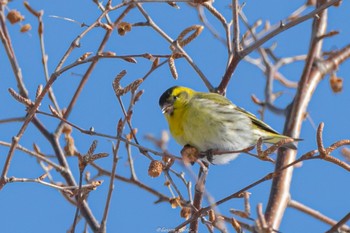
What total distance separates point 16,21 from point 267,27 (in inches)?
116

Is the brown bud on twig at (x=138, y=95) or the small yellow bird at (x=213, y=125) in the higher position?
the small yellow bird at (x=213, y=125)

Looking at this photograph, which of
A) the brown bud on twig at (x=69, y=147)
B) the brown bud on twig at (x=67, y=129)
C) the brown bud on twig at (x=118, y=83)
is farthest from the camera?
the brown bud on twig at (x=67, y=129)

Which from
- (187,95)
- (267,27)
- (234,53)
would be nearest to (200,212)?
(234,53)

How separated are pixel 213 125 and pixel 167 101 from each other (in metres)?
0.51

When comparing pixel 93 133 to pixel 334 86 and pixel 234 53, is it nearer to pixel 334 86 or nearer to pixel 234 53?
pixel 234 53

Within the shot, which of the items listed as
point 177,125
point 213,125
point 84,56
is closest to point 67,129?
point 177,125

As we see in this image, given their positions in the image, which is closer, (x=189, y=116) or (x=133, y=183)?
(x=133, y=183)

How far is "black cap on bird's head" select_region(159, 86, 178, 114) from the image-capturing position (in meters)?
4.52

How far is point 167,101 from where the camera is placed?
15.3ft

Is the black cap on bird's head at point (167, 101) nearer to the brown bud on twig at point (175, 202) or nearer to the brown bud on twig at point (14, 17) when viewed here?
the brown bud on twig at point (14, 17)

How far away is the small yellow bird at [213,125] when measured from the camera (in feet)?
13.9

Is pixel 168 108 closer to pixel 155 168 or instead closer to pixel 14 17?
pixel 14 17

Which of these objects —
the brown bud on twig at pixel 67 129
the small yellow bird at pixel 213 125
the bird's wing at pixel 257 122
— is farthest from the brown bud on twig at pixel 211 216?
the bird's wing at pixel 257 122

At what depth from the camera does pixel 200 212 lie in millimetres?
2543
